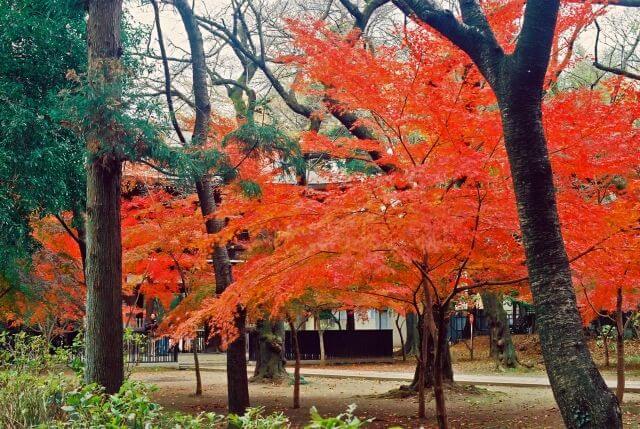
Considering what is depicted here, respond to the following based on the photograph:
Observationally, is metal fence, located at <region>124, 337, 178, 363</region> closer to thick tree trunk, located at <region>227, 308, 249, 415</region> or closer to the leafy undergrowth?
thick tree trunk, located at <region>227, 308, 249, 415</region>

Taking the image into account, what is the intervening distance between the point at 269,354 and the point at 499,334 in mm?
8568

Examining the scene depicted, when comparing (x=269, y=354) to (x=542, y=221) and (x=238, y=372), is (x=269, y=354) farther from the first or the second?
(x=542, y=221)

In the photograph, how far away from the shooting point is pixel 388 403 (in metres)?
15.0

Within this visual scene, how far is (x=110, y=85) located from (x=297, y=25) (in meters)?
4.62

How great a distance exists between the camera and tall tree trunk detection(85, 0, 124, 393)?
26.7ft

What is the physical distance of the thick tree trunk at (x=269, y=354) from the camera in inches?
766

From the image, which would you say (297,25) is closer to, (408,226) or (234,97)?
(408,226)

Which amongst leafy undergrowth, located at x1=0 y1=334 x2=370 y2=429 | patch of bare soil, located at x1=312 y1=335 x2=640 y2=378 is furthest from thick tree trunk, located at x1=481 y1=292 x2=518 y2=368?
leafy undergrowth, located at x1=0 y1=334 x2=370 y2=429

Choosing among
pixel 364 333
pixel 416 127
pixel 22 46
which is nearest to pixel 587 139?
pixel 416 127

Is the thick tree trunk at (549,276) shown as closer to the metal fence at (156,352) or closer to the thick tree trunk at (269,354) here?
the thick tree trunk at (269,354)

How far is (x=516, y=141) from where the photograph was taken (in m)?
6.13

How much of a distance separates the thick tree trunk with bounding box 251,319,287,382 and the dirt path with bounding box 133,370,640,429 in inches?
26.8

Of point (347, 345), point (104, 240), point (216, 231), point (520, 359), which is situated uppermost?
point (216, 231)

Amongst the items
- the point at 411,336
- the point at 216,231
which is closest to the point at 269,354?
the point at 216,231
